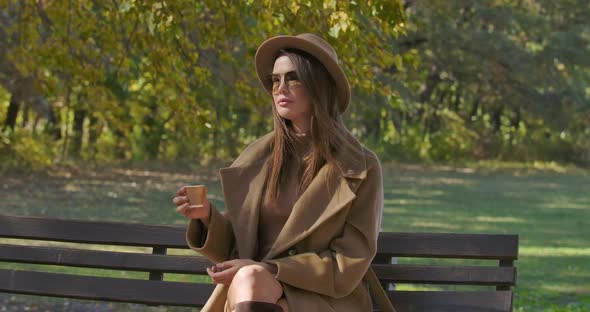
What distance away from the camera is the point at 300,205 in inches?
175

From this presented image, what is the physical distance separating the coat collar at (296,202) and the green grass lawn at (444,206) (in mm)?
4224

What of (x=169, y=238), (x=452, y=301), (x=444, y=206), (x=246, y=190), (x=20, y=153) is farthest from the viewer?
(x=20, y=153)

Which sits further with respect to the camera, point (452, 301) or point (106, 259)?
point (106, 259)

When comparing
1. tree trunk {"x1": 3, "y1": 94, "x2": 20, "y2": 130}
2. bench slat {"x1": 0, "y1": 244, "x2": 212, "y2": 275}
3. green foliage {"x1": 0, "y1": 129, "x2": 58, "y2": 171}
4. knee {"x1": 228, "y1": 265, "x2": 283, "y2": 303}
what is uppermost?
knee {"x1": 228, "y1": 265, "x2": 283, "y2": 303}

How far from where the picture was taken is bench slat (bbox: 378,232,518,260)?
485 cm

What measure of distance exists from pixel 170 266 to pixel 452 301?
4.04 ft

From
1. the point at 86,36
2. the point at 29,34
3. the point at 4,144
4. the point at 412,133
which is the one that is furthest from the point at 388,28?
the point at 412,133

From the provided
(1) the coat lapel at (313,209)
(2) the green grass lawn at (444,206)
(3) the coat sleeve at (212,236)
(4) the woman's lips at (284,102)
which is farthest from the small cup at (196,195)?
(2) the green grass lawn at (444,206)

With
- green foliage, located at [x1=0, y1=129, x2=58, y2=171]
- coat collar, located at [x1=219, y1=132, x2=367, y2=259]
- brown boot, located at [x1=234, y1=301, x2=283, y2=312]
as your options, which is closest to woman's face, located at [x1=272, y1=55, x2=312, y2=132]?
coat collar, located at [x1=219, y1=132, x2=367, y2=259]

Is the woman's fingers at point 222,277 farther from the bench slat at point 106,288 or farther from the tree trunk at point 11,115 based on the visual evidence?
the tree trunk at point 11,115

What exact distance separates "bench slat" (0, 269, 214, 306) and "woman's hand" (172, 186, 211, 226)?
0.76m

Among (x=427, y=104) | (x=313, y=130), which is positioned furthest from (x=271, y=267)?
(x=427, y=104)

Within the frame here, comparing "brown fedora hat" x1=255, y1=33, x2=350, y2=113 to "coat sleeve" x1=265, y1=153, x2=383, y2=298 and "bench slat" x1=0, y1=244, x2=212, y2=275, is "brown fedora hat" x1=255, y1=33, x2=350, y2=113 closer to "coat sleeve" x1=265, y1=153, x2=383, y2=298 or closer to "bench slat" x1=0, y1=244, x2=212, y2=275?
"coat sleeve" x1=265, y1=153, x2=383, y2=298

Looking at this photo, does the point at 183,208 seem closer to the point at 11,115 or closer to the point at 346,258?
the point at 346,258
